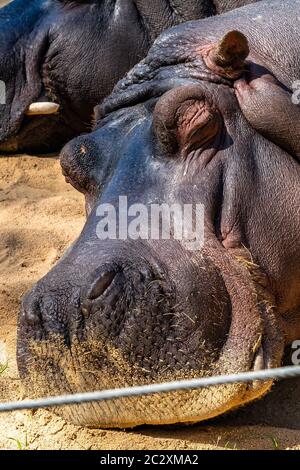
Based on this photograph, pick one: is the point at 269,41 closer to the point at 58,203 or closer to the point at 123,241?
the point at 123,241

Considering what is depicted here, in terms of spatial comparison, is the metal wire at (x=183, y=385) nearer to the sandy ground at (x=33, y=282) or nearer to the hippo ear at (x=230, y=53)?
the sandy ground at (x=33, y=282)

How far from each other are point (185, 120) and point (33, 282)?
4.12ft

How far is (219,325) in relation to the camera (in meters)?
2.58

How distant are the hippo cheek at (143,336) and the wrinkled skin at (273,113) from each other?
474 millimetres

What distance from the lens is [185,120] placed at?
2.77 metres

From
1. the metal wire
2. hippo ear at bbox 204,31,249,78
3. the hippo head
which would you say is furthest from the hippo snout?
the hippo head

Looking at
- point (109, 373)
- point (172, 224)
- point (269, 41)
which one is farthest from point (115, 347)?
point (269, 41)

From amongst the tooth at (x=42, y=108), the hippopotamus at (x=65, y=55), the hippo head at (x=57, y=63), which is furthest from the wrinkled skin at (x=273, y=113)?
the tooth at (x=42, y=108)

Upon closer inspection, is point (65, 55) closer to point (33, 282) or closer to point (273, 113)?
point (33, 282)

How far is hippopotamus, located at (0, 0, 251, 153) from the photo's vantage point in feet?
16.6

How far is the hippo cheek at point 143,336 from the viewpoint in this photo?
98.1 inches

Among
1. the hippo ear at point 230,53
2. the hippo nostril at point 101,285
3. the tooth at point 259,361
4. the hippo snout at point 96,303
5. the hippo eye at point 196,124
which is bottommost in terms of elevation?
the tooth at point 259,361

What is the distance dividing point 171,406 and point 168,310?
0.28 metres

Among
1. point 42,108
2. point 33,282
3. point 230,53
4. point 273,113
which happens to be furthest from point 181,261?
point 42,108
